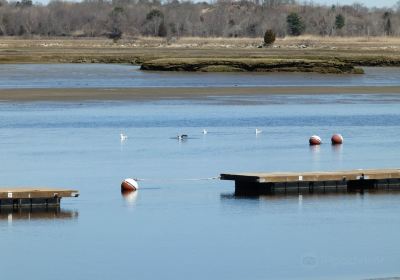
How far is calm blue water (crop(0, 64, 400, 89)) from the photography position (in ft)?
220

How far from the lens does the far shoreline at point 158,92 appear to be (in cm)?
5766

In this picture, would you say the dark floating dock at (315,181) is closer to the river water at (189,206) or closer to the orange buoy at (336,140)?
the river water at (189,206)

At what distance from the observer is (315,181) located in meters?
27.6

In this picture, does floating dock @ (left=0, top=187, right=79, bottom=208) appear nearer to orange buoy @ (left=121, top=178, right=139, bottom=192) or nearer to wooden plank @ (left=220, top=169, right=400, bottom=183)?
orange buoy @ (left=121, top=178, right=139, bottom=192)

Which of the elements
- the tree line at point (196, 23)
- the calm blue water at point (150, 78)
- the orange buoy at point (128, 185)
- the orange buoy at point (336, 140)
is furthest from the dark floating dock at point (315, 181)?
the tree line at point (196, 23)

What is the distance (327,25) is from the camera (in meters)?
173

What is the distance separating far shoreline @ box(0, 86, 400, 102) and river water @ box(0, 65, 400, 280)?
34.0ft

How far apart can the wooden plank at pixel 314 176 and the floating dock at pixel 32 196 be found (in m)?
4.09

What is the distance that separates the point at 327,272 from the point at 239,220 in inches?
185

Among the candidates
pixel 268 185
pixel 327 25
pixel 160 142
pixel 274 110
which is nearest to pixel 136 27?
pixel 327 25

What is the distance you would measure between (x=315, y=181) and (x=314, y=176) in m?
0.20

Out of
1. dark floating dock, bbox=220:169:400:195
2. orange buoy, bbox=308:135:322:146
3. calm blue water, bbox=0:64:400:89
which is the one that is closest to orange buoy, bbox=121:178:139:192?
dark floating dock, bbox=220:169:400:195

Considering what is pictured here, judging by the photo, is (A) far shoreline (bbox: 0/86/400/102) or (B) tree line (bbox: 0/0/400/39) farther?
(B) tree line (bbox: 0/0/400/39)

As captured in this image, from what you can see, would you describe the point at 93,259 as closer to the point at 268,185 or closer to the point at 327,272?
the point at 327,272
